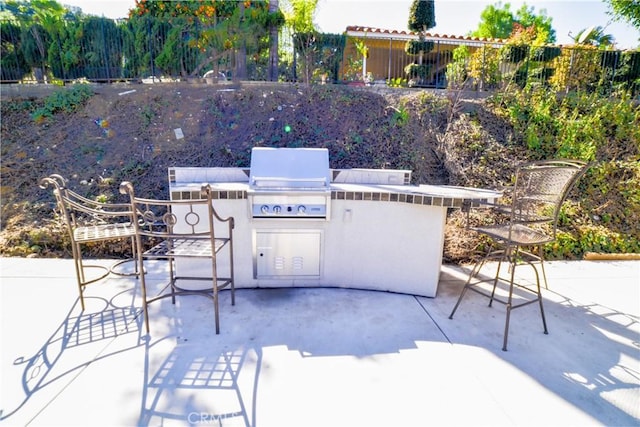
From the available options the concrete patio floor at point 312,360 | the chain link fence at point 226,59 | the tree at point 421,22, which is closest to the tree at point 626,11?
the chain link fence at point 226,59

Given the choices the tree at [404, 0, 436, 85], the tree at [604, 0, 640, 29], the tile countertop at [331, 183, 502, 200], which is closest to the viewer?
the tile countertop at [331, 183, 502, 200]

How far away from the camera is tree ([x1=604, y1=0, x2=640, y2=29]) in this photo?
697cm

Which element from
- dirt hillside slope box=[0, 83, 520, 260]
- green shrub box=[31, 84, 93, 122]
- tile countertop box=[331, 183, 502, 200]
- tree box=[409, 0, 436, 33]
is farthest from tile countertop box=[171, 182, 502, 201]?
tree box=[409, 0, 436, 33]

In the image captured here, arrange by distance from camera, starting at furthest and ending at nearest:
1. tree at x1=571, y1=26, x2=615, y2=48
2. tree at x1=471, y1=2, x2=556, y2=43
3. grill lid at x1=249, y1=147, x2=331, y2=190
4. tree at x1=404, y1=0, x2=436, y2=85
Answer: tree at x1=471, y1=2, x2=556, y2=43, tree at x1=571, y1=26, x2=615, y2=48, tree at x1=404, y1=0, x2=436, y2=85, grill lid at x1=249, y1=147, x2=331, y2=190

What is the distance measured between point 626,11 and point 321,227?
8.96 m

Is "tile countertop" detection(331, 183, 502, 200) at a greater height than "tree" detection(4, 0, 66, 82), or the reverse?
"tree" detection(4, 0, 66, 82)

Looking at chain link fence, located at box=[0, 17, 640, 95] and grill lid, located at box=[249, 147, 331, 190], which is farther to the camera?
chain link fence, located at box=[0, 17, 640, 95]

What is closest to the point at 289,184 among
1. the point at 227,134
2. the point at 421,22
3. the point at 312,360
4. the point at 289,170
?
the point at 289,170

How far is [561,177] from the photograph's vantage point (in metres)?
2.20

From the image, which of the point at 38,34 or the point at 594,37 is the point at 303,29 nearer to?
the point at 38,34

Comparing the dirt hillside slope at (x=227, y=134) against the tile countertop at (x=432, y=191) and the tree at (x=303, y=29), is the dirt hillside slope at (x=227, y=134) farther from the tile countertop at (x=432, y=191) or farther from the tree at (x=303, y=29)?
the tile countertop at (x=432, y=191)

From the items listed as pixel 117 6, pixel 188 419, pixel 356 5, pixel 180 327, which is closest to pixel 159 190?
pixel 180 327

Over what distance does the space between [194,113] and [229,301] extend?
3768 millimetres

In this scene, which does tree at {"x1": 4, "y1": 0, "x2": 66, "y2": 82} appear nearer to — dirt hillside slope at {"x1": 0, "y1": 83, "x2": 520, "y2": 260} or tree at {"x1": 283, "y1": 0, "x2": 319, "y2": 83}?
dirt hillside slope at {"x1": 0, "y1": 83, "x2": 520, "y2": 260}
